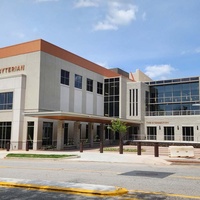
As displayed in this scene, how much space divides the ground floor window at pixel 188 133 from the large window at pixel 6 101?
25609mm

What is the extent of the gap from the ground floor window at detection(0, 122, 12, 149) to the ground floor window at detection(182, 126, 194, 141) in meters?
25.4

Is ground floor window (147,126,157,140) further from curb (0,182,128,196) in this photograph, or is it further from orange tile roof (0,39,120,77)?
curb (0,182,128,196)

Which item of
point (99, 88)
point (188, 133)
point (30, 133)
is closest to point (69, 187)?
point (30, 133)

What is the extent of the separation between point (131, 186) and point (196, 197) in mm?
2406

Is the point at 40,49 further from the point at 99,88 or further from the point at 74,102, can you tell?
the point at 99,88

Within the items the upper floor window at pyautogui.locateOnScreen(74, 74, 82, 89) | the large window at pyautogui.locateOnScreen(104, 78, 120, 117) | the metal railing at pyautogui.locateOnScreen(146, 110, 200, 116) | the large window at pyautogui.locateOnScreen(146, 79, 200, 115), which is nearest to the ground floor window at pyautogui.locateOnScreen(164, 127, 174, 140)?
the metal railing at pyautogui.locateOnScreen(146, 110, 200, 116)

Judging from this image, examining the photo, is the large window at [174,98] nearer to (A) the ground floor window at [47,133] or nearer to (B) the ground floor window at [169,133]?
(B) the ground floor window at [169,133]

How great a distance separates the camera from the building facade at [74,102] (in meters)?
34.4

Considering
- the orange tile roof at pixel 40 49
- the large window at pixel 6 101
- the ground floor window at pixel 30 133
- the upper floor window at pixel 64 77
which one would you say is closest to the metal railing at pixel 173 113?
the orange tile roof at pixel 40 49

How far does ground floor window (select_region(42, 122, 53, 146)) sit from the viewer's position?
34.8 metres

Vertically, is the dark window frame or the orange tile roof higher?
the orange tile roof

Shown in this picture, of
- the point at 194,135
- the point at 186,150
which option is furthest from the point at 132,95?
the point at 186,150

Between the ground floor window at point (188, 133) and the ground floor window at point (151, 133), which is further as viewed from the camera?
the ground floor window at point (151, 133)

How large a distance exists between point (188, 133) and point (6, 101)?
87.7ft
